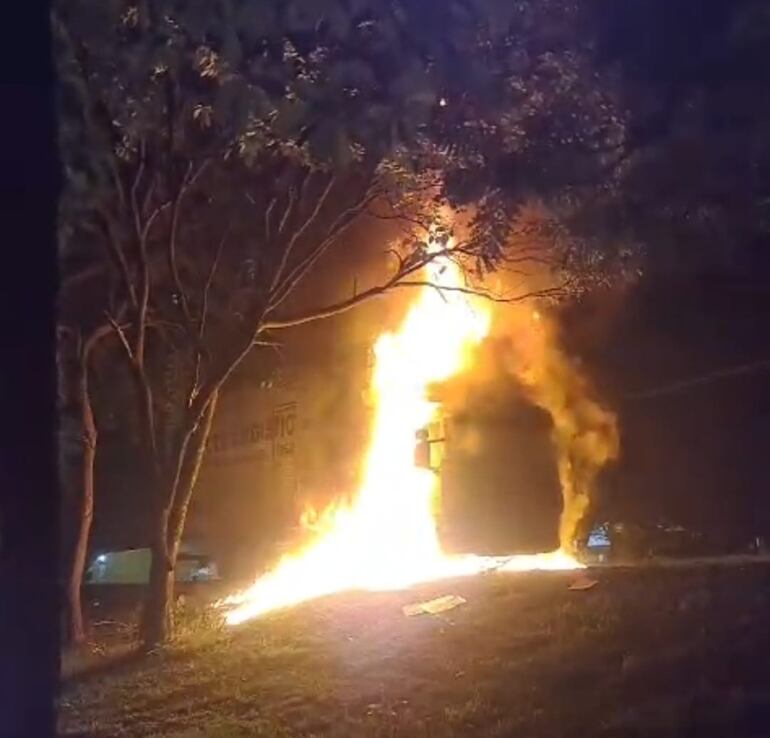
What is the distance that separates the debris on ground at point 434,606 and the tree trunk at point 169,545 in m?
1.35

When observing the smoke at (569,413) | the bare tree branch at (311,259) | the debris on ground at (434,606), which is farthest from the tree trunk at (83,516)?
the smoke at (569,413)

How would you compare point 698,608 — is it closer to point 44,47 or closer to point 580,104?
point 580,104

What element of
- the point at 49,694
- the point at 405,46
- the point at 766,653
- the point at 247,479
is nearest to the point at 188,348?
the point at 247,479

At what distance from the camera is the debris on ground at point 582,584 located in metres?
7.30

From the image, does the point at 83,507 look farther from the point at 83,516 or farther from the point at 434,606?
the point at 434,606

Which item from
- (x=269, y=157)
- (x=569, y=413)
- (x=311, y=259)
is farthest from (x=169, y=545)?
(x=569, y=413)

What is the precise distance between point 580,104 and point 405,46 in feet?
3.63

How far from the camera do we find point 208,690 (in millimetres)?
6770

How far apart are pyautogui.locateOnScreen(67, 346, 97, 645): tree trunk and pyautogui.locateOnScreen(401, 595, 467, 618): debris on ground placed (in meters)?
1.81

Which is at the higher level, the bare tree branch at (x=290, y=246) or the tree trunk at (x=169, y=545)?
the bare tree branch at (x=290, y=246)

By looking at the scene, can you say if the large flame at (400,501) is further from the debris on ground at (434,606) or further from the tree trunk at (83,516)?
the tree trunk at (83,516)

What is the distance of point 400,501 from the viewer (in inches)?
309

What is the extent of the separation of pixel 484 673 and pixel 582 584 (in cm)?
97

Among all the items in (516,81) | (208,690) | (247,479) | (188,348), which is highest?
(516,81)
